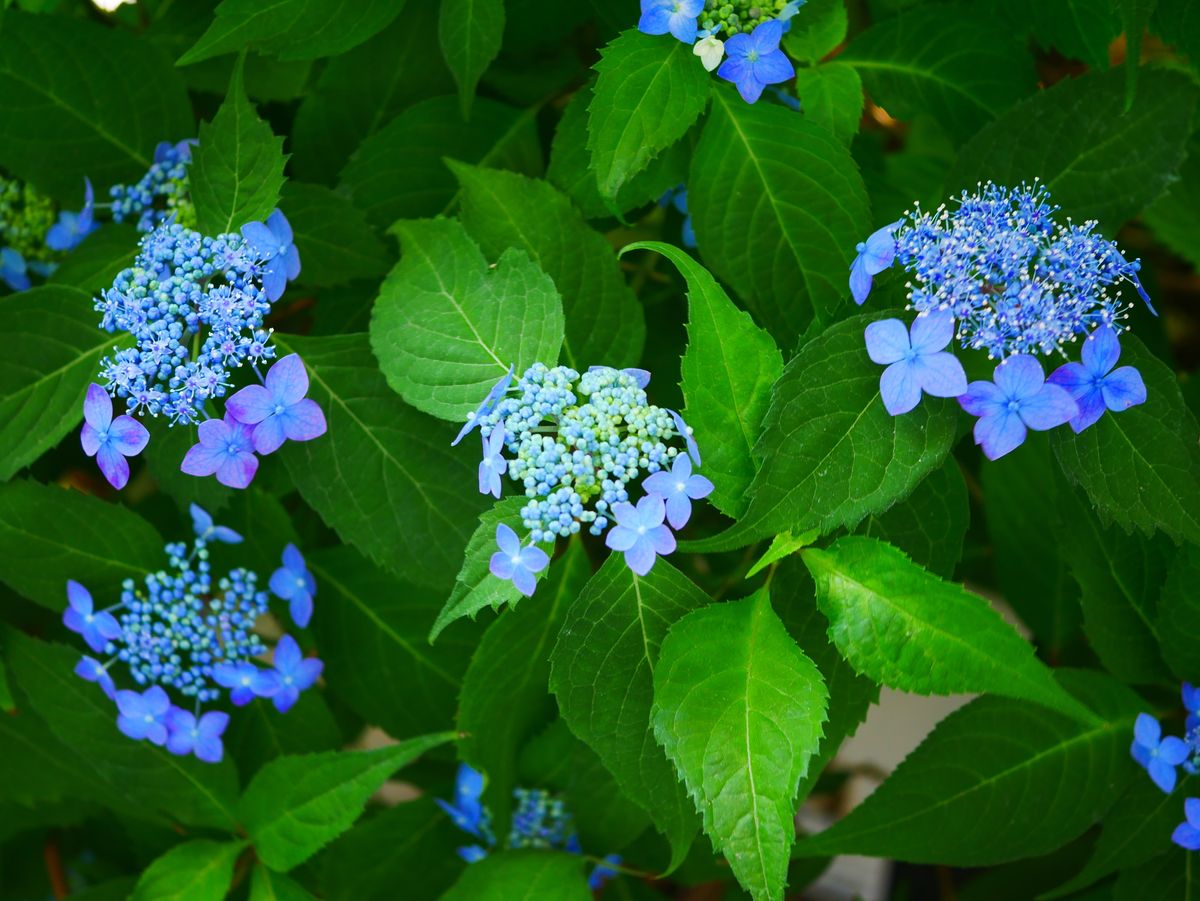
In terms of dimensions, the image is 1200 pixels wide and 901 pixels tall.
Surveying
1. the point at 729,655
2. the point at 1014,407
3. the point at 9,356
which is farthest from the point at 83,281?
the point at 1014,407

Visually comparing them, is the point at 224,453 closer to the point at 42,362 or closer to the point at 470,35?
the point at 42,362

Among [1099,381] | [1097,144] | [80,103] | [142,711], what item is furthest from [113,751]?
[1097,144]

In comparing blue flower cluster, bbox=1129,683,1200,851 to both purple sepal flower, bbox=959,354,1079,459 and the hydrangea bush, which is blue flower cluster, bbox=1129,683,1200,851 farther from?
purple sepal flower, bbox=959,354,1079,459

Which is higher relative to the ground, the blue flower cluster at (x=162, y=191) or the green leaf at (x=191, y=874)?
the blue flower cluster at (x=162, y=191)

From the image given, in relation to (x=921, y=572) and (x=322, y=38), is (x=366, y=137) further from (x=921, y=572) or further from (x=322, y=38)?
(x=921, y=572)

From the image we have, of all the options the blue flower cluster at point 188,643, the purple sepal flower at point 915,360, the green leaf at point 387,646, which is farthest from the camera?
the green leaf at point 387,646

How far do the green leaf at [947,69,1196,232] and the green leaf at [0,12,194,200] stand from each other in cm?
78

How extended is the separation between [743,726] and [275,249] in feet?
1.72

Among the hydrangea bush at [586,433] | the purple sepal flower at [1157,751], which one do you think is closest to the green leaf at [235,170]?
the hydrangea bush at [586,433]

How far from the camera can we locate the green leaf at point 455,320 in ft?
2.87

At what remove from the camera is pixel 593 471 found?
0.77 metres

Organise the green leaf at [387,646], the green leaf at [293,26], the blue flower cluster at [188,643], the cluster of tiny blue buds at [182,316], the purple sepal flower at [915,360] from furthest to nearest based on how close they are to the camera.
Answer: the green leaf at [387,646] → the blue flower cluster at [188,643] → the green leaf at [293,26] → the cluster of tiny blue buds at [182,316] → the purple sepal flower at [915,360]

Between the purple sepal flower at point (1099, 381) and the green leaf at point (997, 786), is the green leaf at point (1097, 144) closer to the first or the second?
the purple sepal flower at point (1099, 381)

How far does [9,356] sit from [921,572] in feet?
2.53
